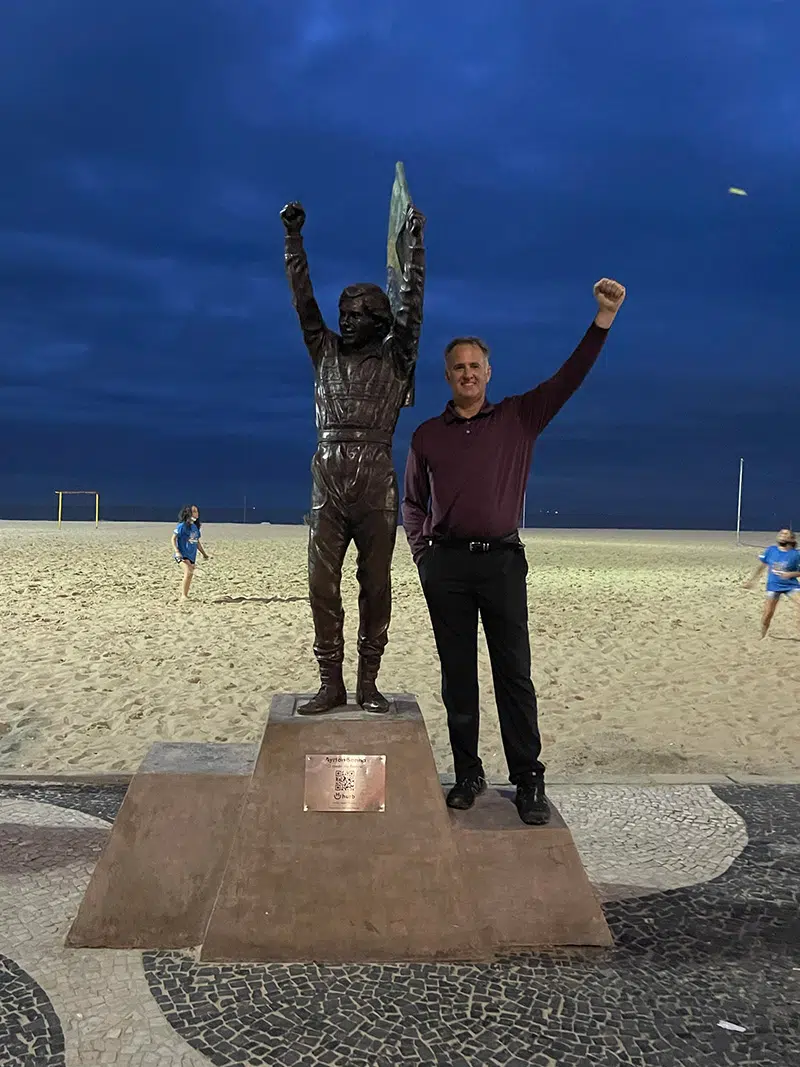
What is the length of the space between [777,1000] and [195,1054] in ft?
6.08

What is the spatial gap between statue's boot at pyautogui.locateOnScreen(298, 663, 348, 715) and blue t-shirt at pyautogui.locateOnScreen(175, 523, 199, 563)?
→ 899 centimetres

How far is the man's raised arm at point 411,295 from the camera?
3305 millimetres

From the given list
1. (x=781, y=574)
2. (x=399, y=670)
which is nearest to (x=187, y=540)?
(x=399, y=670)

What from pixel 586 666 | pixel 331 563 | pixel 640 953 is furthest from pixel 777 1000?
pixel 586 666

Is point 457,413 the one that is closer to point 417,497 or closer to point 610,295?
point 417,497

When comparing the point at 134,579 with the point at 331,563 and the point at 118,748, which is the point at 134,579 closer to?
the point at 118,748

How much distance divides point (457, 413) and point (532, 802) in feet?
4.99

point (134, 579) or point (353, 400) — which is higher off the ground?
point (353, 400)

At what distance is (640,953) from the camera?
3152 mm

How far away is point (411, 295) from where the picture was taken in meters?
3.38

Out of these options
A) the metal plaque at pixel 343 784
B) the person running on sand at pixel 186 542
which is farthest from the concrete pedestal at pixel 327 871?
the person running on sand at pixel 186 542

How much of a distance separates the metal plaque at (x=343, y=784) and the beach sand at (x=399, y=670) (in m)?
2.29

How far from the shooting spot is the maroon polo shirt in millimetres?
3254

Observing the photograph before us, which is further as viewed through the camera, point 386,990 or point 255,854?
point 255,854
